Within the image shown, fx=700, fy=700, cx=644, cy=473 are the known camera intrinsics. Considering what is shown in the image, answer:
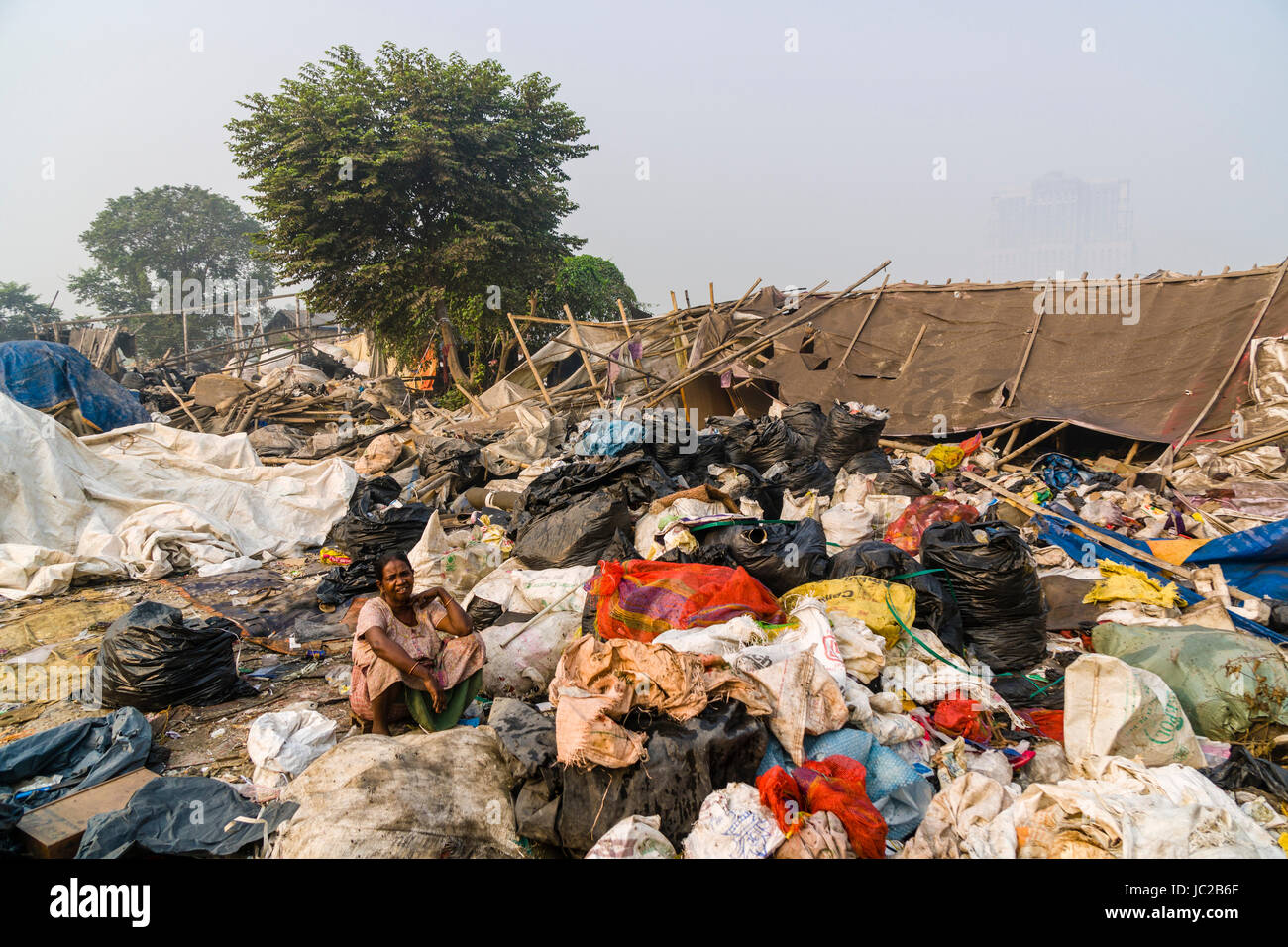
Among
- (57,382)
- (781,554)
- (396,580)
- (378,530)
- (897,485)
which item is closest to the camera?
(396,580)

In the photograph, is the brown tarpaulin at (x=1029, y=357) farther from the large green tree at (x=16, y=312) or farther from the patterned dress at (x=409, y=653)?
the large green tree at (x=16, y=312)

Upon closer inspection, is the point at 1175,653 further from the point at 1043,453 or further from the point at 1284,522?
the point at 1043,453

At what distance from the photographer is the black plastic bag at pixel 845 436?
6641 mm

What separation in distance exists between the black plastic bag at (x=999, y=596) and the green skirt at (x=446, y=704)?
238 cm

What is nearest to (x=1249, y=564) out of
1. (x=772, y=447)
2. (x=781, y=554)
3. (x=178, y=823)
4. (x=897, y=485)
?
(x=897, y=485)

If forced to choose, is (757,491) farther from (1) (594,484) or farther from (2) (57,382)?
(2) (57,382)

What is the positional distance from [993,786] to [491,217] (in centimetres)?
1605

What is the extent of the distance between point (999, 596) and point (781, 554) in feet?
3.54

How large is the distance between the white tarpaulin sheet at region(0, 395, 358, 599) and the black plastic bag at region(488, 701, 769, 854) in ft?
15.9

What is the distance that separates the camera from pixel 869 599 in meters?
3.33

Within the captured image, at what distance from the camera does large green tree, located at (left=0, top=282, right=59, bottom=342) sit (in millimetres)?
34000

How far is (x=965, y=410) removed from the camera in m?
7.80

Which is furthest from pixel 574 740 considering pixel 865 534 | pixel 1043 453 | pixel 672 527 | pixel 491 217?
pixel 491 217

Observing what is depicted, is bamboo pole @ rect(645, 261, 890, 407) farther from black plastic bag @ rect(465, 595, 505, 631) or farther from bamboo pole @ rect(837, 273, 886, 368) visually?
black plastic bag @ rect(465, 595, 505, 631)
